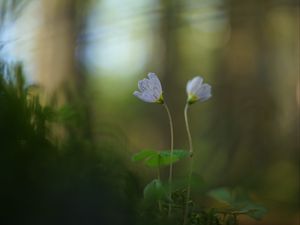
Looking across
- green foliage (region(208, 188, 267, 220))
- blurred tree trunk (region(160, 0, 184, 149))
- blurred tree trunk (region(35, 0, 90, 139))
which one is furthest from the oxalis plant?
blurred tree trunk (region(160, 0, 184, 149))

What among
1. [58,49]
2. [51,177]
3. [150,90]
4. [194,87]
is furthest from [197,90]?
[58,49]

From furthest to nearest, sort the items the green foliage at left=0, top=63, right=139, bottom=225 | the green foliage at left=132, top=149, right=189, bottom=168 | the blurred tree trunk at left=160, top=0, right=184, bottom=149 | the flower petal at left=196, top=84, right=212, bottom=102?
the blurred tree trunk at left=160, top=0, right=184, bottom=149
the flower petal at left=196, top=84, right=212, bottom=102
the green foliage at left=132, top=149, right=189, bottom=168
the green foliage at left=0, top=63, right=139, bottom=225

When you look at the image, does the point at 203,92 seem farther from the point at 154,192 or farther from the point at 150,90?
the point at 154,192

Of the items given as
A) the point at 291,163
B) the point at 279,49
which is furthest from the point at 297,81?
the point at 291,163

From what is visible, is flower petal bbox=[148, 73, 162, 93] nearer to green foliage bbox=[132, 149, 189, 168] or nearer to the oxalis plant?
the oxalis plant

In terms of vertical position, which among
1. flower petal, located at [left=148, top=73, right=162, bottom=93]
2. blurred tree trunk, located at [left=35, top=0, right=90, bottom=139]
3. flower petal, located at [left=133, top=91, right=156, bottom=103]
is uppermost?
blurred tree trunk, located at [left=35, top=0, right=90, bottom=139]

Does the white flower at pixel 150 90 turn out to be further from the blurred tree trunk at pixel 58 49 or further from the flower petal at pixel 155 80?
the blurred tree trunk at pixel 58 49
